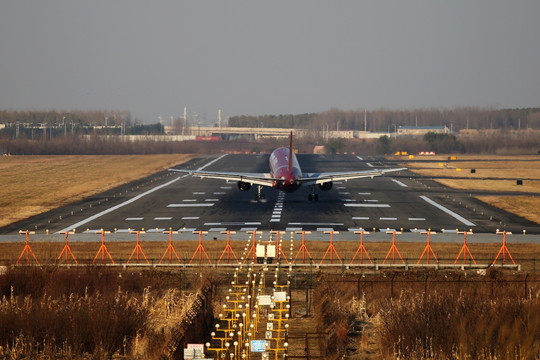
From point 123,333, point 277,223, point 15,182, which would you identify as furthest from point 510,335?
point 15,182

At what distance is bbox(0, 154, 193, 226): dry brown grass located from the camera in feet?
271

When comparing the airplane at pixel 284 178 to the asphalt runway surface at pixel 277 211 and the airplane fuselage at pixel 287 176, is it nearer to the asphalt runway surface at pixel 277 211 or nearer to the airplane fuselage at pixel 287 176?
the airplane fuselage at pixel 287 176

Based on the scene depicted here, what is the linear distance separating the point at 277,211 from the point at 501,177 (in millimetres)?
58917

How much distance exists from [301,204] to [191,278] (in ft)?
121

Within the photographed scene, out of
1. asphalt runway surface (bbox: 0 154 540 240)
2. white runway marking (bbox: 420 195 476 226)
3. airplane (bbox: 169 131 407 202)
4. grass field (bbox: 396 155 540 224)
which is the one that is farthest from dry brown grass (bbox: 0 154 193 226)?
grass field (bbox: 396 155 540 224)

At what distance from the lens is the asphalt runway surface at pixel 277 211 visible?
212 feet

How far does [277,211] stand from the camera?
74312 millimetres

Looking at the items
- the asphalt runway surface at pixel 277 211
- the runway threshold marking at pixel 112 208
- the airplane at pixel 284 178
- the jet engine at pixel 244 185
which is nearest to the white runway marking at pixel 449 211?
the asphalt runway surface at pixel 277 211

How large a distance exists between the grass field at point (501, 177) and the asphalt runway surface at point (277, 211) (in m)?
2.75

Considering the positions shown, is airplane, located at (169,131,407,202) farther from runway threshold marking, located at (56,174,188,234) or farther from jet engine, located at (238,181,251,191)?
runway threshold marking, located at (56,174,188,234)

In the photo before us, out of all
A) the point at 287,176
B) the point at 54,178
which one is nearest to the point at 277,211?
the point at 287,176

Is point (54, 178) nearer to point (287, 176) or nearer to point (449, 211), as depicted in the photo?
point (287, 176)

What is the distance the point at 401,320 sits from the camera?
29.6m

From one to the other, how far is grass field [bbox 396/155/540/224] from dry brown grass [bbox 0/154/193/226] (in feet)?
Answer: 147
